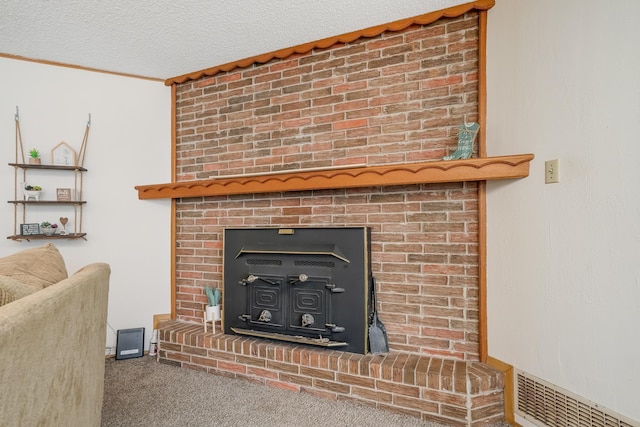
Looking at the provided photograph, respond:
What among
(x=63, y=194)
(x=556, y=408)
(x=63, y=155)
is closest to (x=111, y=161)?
(x=63, y=155)

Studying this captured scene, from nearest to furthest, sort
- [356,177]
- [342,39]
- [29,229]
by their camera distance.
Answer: [356,177] < [342,39] < [29,229]

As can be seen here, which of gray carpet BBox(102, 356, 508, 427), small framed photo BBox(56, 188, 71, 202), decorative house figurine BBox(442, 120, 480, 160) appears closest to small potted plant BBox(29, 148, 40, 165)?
small framed photo BBox(56, 188, 71, 202)

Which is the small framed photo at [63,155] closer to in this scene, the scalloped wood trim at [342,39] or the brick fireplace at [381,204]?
the scalloped wood trim at [342,39]

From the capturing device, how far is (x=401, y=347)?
2.05 metres

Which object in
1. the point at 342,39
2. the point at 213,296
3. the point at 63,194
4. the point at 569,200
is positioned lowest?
the point at 213,296

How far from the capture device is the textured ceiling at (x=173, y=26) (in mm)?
1970

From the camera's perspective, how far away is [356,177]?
6.60 ft

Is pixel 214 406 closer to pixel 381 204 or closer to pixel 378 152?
pixel 381 204

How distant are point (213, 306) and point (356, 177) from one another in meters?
1.43

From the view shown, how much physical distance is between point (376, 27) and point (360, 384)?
221 cm

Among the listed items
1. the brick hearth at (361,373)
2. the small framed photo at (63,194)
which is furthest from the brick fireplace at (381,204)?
the small framed photo at (63,194)

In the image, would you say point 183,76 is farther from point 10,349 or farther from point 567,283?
point 567,283

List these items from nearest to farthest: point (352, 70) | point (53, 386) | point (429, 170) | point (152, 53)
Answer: point (53, 386) → point (429, 170) → point (352, 70) → point (152, 53)

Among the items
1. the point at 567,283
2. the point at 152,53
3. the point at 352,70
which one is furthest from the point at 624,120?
the point at 152,53
